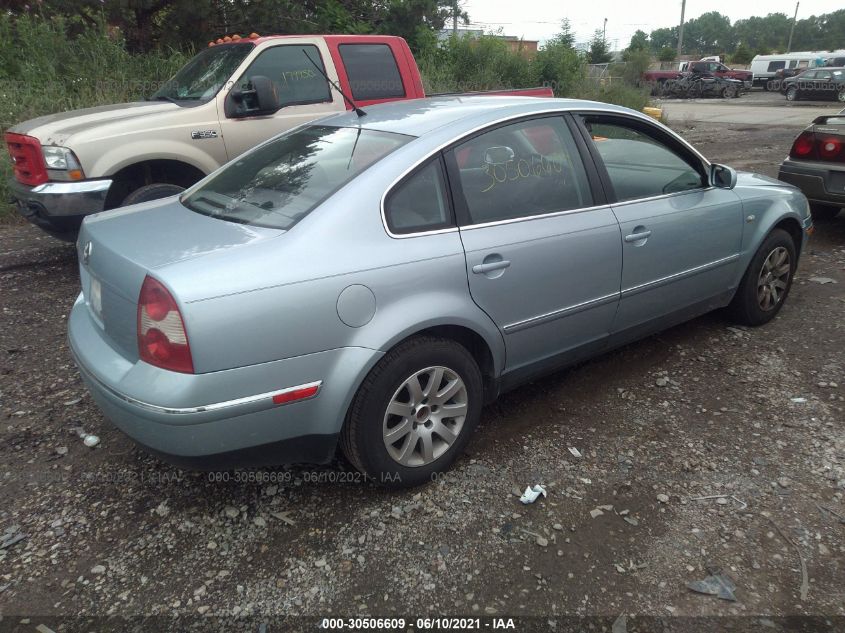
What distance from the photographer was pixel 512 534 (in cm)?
271

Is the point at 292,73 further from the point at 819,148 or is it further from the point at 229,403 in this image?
the point at 819,148

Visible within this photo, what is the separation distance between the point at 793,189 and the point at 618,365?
1.91 meters

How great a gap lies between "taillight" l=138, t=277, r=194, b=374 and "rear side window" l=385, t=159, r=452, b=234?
93 cm

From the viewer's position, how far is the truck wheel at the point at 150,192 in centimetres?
534

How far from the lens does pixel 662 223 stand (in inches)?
144

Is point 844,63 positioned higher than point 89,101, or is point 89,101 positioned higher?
point 89,101

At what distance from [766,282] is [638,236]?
5.25 ft

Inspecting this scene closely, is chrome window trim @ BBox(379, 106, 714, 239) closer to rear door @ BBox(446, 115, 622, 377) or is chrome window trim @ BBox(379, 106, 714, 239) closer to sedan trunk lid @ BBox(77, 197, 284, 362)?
rear door @ BBox(446, 115, 622, 377)

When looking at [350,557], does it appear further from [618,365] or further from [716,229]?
[716,229]

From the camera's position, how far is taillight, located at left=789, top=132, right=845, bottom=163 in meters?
6.25

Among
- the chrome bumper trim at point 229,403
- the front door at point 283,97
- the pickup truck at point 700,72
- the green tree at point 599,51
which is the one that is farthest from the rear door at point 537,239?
the pickup truck at point 700,72

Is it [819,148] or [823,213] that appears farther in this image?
[823,213]

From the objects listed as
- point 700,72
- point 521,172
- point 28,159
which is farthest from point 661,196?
point 700,72

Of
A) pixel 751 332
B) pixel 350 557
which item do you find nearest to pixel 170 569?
pixel 350 557
